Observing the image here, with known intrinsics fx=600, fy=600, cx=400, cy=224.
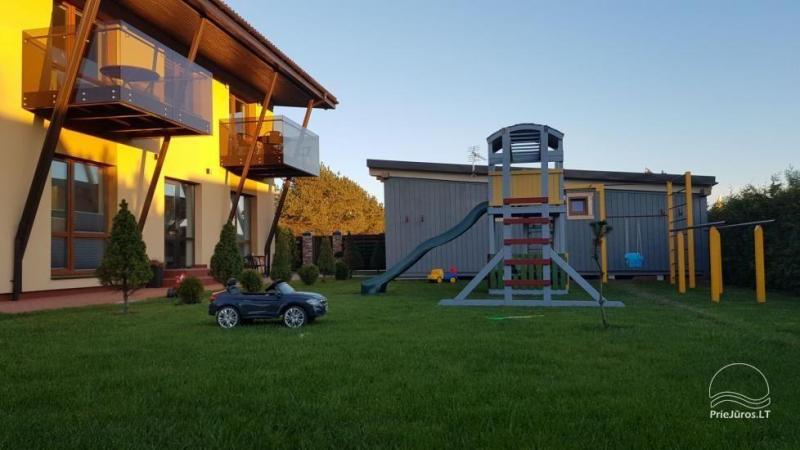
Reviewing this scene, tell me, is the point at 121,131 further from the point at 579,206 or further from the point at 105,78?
the point at 579,206

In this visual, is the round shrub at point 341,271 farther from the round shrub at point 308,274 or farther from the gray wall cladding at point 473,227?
the round shrub at point 308,274

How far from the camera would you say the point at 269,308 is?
9.23m

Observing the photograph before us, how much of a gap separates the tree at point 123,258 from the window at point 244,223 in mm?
11490

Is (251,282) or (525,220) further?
(251,282)

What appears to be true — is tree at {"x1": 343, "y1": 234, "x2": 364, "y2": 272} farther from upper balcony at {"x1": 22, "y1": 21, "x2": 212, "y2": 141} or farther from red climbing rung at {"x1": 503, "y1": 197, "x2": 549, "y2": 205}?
red climbing rung at {"x1": 503, "y1": 197, "x2": 549, "y2": 205}

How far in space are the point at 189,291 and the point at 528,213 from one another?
7466 millimetres

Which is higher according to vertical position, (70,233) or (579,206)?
(579,206)

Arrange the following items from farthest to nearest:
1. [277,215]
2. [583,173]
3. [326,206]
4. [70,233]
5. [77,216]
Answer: [326,206] < [277,215] < [583,173] < [77,216] < [70,233]

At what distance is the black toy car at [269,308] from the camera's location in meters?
9.13

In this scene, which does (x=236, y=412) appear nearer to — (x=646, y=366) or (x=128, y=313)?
(x=646, y=366)

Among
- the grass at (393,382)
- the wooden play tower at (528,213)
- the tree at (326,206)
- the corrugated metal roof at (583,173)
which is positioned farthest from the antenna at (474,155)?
the tree at (326,206)

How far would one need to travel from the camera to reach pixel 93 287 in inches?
579

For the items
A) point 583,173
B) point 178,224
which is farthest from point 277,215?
point 583,173

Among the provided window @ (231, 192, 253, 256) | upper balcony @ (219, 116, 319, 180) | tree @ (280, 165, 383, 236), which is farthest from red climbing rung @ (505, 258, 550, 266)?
tree @ (280, 165, 383, 236)
